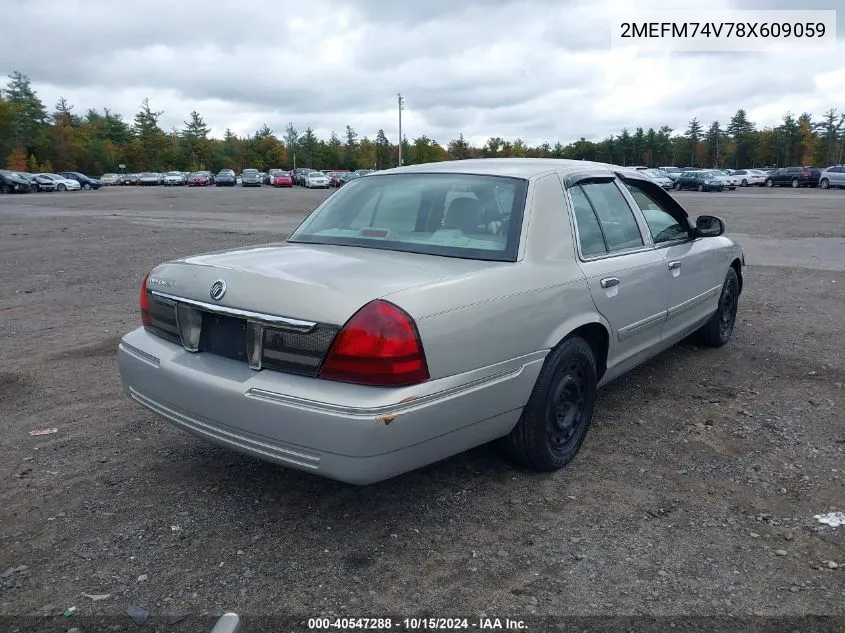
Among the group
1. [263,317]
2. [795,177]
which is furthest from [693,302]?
[795,177]

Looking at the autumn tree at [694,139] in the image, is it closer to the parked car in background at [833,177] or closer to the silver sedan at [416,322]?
the parked car in background at [833,177]

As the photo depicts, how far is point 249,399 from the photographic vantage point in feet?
9.49

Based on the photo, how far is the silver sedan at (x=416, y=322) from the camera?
9.11 ft

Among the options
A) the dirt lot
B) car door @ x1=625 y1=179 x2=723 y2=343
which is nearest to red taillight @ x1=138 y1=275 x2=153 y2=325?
the dirt lot

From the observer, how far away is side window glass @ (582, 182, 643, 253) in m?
4.17

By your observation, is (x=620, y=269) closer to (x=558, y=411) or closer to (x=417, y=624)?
(x=558, y=411)

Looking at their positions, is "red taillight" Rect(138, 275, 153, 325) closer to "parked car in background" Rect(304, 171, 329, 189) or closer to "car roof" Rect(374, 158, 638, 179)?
"car roof" Rect(374, 158, 638, 179)

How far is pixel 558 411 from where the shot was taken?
12.1 feet

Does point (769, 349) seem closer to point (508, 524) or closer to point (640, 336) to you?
point (640, 336)

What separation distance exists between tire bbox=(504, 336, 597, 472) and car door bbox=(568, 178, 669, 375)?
0.97 feet

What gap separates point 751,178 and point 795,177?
17.4ft

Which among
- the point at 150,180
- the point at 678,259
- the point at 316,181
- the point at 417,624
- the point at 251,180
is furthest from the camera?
the point at 150,180

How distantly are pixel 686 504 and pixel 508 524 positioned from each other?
2.91 ft

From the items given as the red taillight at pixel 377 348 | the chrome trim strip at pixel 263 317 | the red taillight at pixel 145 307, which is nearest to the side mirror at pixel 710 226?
the red taillight at pixel 377 348
